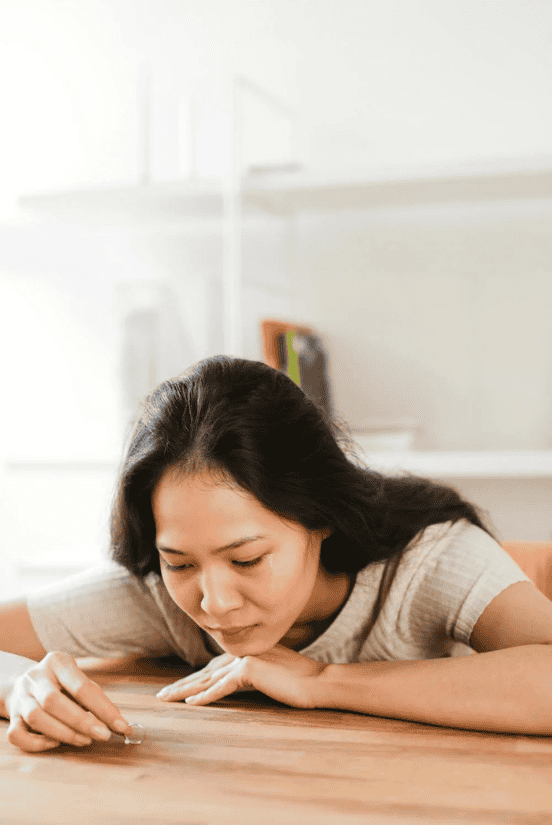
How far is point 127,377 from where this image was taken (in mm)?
2383

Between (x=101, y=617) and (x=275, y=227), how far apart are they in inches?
60.7

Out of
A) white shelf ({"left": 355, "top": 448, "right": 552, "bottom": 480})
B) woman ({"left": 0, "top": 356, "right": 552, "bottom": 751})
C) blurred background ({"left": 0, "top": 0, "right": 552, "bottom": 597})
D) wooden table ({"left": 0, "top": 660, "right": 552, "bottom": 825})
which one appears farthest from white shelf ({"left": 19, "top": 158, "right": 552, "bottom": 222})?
wooden table ({"left": 0, "top": 660, "right": 552, "bottom": 825})

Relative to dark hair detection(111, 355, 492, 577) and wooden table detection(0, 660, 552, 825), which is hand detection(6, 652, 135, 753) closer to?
wooden table detection(0, 660, 552, 825)

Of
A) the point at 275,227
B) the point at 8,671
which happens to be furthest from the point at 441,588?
the point at 275,227

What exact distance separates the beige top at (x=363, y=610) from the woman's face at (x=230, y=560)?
0.44 feet

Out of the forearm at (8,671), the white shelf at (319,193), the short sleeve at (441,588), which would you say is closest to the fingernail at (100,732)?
the forearm at (8,671)

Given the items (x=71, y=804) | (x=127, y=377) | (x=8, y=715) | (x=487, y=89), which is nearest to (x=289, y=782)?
(x=71, y=804)

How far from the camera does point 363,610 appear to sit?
1.13m

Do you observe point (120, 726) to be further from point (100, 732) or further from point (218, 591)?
point (218, 591)

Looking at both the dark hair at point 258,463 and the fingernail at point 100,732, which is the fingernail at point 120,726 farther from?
the dark hair at point 258,463

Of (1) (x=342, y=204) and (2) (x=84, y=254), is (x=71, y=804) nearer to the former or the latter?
(1) (x=342, y=204)

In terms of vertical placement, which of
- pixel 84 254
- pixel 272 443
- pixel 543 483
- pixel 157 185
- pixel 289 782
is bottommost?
pixel 543 483

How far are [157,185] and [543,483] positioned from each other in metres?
1.24

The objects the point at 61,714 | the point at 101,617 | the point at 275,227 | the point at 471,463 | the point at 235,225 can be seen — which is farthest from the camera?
the point at 275,227
